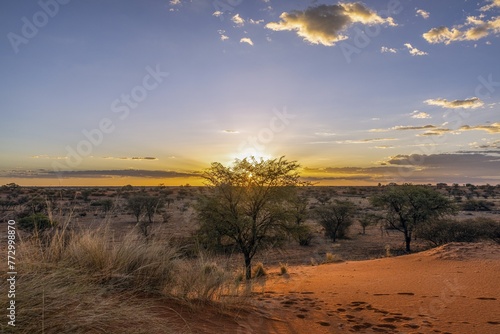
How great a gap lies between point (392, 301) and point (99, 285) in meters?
7.27

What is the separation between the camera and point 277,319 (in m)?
7.55

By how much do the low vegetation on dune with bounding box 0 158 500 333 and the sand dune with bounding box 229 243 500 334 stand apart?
1.45 metres

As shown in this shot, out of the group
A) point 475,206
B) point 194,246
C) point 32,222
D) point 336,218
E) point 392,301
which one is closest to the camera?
point 392,301

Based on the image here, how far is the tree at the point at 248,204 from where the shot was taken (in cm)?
1719

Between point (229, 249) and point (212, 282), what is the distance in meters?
10.5

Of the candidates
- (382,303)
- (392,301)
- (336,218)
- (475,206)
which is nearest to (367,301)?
(382,303)

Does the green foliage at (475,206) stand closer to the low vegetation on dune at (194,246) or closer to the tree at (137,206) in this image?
the low vegetation on dune at (194,246)

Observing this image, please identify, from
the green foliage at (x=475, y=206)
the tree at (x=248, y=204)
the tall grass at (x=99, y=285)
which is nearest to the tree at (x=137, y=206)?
the tree at (x=248, y=204)

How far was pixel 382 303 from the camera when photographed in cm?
912

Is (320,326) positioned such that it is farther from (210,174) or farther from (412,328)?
(210,174)

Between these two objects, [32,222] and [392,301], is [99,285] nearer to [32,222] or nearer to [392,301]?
[392,301]

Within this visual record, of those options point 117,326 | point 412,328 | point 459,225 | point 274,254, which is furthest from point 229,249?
point 459,225

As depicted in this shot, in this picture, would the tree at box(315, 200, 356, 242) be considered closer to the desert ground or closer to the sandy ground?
the desert ground

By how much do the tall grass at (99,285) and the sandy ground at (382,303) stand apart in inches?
34.8
